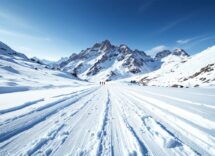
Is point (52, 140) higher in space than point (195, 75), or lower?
lower

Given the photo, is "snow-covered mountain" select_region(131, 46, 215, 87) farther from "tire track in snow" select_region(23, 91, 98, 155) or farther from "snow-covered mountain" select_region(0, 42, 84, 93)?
"snow-covered mountain" select_region(0, 42, 84, 93)

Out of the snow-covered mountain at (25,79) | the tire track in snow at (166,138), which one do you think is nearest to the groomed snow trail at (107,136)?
the tire track in snow at (166,138)

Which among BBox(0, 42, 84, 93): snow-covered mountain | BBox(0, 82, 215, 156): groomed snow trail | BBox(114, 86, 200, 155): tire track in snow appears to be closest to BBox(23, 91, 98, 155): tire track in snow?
BBox(0, 82, 215, 156): groomed snow trail

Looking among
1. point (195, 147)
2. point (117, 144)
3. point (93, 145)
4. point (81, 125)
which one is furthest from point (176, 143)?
point (81, 125)

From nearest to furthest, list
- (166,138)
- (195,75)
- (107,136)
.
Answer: (166,138) < (107,136) < (195,75)

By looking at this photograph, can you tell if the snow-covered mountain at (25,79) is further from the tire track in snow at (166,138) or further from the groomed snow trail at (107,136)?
the tire track in snow at (166,138)

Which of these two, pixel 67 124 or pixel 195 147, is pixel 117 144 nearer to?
pixel 195 147

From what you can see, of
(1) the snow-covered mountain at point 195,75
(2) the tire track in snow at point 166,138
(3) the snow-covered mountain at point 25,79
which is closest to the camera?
(2) the tire track in snow at point 166,138

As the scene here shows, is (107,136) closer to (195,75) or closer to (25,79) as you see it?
(25,79)

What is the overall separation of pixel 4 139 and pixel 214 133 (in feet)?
17.1

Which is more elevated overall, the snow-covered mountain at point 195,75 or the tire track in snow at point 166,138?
the snow-covered mountain at point 195,75

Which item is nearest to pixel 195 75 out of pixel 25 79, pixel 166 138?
pixel 166 138

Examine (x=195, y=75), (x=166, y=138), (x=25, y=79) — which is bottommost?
(x=166, y=138)

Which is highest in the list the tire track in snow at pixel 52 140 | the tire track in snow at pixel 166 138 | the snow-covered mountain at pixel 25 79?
the snow-covered mountain at pixel 25 79
